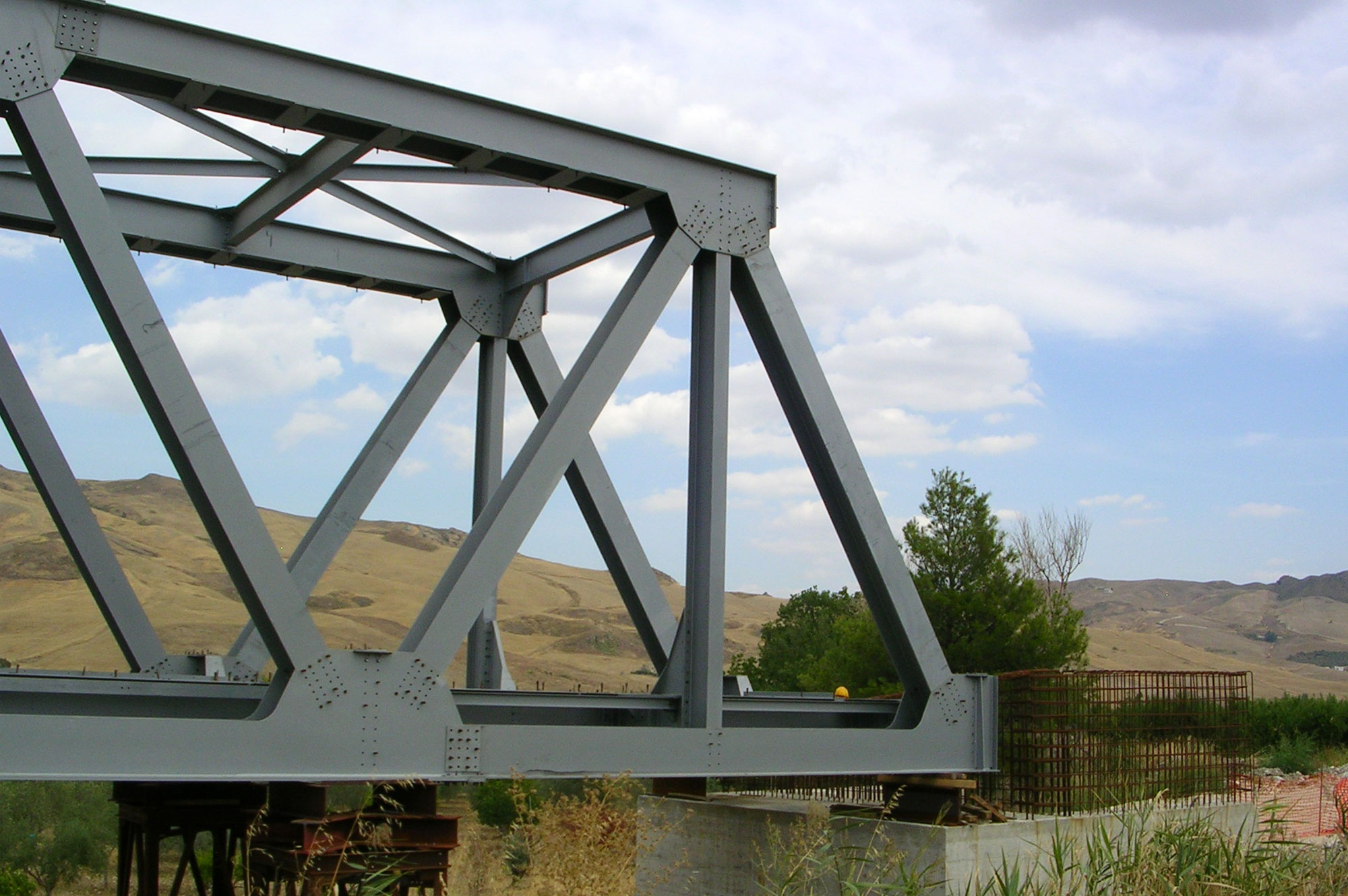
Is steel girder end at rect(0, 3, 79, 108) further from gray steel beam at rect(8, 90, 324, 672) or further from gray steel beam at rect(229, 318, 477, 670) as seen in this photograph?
gray steel beam at rect(229, 318, 477, 670)

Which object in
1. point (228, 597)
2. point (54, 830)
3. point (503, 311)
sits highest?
point (503, 311)

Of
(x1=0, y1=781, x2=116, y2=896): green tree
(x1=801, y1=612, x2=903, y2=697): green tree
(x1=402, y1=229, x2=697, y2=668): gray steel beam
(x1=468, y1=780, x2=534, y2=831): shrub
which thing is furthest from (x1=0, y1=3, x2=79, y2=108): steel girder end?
(x1=468, y1=780, x2=534, y2=831): shrub

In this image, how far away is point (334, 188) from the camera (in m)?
11.7

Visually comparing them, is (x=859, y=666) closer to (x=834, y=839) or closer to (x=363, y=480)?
(x=834, y=839)

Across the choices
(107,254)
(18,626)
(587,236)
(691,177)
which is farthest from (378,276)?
(18,626)

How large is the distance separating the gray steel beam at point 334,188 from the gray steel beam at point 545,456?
10.9 ft

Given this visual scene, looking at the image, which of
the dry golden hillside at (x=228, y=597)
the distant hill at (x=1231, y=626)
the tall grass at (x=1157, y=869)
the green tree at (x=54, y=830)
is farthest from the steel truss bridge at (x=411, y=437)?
the distant hill at (x=1231, y=626)

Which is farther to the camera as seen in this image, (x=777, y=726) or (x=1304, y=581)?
(x=1304, y=581)

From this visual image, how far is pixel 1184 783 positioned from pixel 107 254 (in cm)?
1187

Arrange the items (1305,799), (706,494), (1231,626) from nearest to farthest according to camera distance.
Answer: (706,494), (1305,799), (1231,626)

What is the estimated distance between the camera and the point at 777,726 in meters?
10.5

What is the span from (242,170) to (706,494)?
5.03 metres

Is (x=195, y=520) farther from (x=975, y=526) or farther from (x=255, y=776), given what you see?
(x=255, y=776)

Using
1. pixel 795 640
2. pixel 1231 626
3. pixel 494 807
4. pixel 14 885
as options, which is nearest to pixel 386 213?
pixel 14 885
